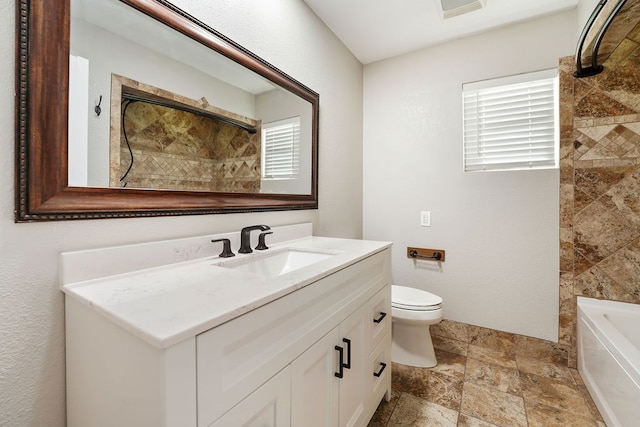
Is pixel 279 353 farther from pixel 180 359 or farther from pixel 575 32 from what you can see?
pixel 575 32

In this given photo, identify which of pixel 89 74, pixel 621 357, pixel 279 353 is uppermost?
pixel 89 74

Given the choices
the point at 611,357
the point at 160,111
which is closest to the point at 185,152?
the point at 160,111

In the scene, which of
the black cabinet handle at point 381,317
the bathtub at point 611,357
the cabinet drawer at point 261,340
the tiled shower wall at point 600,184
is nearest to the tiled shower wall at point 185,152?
the cabinet drawer at point 261,340

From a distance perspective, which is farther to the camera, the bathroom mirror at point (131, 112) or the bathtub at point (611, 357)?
the bathtub at point (611, 357)

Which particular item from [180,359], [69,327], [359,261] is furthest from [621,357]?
[69,327]

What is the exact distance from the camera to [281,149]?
166 cm

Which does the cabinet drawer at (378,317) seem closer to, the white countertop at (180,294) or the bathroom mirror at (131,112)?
the white countertop at (180,294)

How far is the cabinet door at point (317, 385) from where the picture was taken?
0.85m

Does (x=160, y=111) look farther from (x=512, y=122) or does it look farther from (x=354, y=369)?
(x=512, y=122)

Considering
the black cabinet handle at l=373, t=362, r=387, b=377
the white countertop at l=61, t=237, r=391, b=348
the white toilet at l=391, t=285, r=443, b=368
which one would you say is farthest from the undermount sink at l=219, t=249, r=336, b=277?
the white toilet at l=391, t=285, r=443, b=368

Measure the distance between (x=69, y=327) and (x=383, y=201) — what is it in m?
2.22

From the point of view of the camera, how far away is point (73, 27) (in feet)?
2.73

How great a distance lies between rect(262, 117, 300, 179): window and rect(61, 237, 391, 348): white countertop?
0.68m

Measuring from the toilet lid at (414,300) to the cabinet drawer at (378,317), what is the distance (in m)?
0.35
